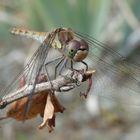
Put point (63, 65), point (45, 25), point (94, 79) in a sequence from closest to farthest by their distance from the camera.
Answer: point (63, 65)
point (94, 79)
point (45, 25)

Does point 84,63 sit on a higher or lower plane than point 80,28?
higher

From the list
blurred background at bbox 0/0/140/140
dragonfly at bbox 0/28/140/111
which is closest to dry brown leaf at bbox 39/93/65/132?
dragonfly at bbox 0/28/140/111

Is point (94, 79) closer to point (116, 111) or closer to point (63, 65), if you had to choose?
point (63, 65)

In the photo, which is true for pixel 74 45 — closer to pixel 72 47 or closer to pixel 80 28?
pixel 72 47

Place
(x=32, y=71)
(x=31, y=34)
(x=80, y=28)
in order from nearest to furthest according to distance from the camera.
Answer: (x=32, y=71)
(x=31, y=34)
(x=80, y=28)

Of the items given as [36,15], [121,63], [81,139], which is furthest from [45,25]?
[121,63]

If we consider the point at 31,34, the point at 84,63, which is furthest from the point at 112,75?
the point at 31,34
